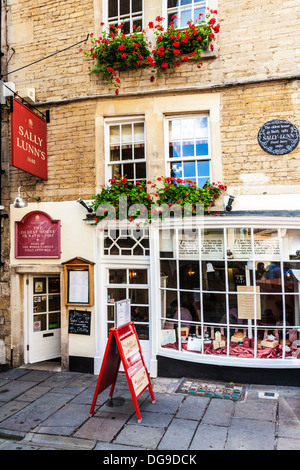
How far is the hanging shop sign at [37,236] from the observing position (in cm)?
765

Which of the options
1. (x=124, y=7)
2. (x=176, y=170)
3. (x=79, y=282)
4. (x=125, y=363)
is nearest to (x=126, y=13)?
(x=124, y=7)

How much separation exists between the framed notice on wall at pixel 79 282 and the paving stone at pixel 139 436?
116 inches

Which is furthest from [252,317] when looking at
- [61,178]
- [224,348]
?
[61,178]

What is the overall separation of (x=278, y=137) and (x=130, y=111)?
3074 millimetres

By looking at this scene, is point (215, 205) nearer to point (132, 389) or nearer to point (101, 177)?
point (101, 177)

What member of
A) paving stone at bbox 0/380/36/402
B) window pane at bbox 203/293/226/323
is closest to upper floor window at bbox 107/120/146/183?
window pane at bbox 203/293/226/323

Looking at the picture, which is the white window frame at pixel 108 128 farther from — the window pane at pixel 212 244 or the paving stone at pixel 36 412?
the paving stone at pixel 36 412

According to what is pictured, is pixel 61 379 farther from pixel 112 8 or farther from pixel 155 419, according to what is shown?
pixel 112 8

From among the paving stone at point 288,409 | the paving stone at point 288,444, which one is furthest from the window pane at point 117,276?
the paving stone at point 288,444

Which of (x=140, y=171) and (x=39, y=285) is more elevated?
(x=140, y=171)

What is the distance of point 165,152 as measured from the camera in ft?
23.5

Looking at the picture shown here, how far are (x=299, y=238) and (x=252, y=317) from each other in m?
1.72

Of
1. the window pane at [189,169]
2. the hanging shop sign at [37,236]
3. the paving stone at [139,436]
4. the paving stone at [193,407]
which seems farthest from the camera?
the hanging shop sign at [37,236]

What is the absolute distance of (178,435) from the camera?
4672 mm
